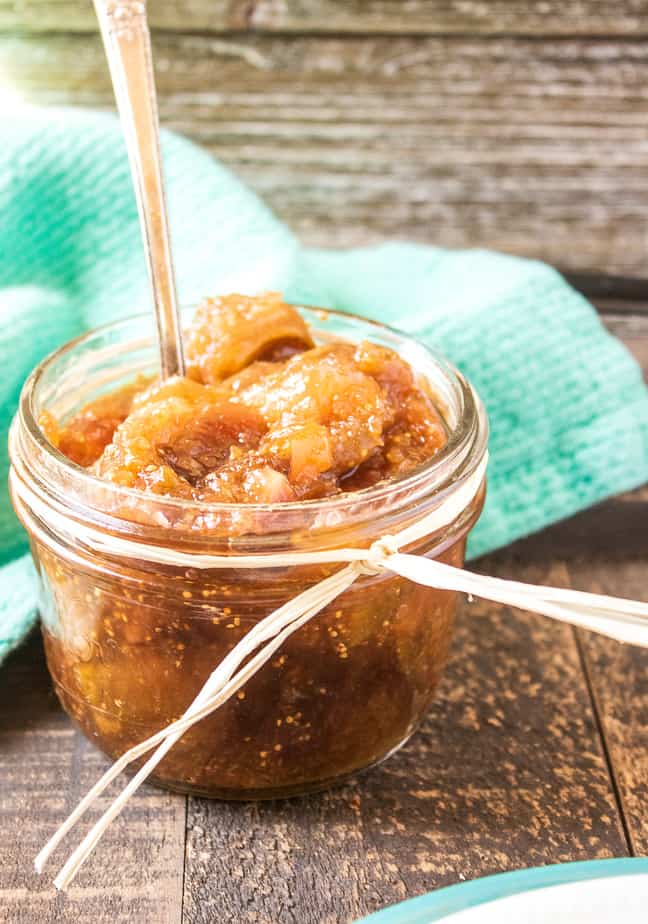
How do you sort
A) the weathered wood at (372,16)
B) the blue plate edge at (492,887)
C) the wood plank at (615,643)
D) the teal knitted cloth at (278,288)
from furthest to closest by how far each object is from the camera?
the weathered wood at (372,16), the teal knitted cloth at (278,288), the wood plank at (615,643), the blue plate edge at (492,887)

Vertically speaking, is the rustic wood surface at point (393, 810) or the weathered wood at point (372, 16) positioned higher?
the weathered wood at point (372, 16)

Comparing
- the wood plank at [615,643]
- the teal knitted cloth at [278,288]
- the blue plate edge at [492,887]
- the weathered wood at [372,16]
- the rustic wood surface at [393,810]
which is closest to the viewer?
the blue plate edge at [492,887]

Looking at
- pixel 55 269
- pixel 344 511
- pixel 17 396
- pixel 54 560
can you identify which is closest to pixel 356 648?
pixel 344 511

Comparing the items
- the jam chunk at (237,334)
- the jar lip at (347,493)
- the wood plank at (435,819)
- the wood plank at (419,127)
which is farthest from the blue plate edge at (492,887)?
the wood plank at (419,127)

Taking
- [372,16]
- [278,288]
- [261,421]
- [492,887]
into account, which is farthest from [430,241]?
[492,887]

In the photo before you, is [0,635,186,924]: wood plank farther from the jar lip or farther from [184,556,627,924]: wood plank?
the jar lip

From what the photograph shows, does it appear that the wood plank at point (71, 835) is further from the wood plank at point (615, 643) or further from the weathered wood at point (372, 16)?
the weathered wood at point (372, 16)
